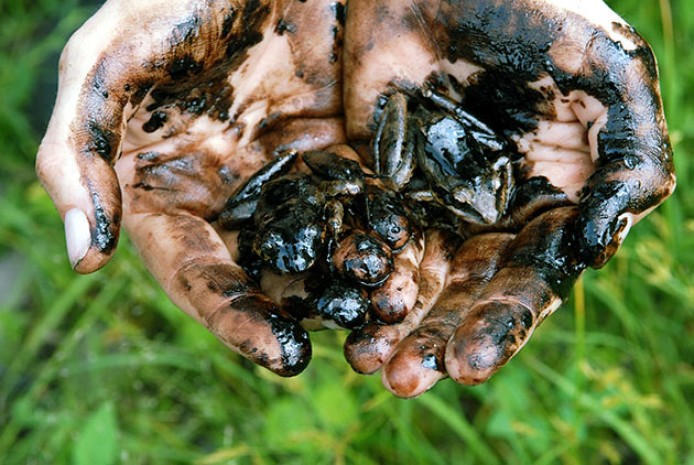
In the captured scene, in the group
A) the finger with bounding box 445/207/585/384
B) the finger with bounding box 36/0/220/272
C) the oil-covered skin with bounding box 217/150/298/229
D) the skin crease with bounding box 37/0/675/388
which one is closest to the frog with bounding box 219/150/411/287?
the oil-covered skin with bounding box 217/150/298/229

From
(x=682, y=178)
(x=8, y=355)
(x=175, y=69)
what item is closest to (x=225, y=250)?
(x=175, y=69)

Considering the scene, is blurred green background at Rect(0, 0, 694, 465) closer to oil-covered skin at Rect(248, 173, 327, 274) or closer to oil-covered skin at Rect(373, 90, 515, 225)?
oil-covered skin at Rect(373, 90, 515, 225)

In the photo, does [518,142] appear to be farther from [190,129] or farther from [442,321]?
[190,129]

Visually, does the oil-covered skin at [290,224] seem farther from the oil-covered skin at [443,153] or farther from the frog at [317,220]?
the oil-covered skin at [443,153]

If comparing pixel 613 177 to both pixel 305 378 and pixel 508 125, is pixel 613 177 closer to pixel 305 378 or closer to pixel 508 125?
pixel 508 125

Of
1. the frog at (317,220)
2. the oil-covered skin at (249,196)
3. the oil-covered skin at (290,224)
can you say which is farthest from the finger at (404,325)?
the oil-covered skin at (249,196)

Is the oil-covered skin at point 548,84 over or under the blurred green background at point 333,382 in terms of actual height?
over

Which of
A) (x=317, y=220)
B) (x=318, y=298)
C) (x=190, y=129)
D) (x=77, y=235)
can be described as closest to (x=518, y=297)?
(x=318, y=298)
